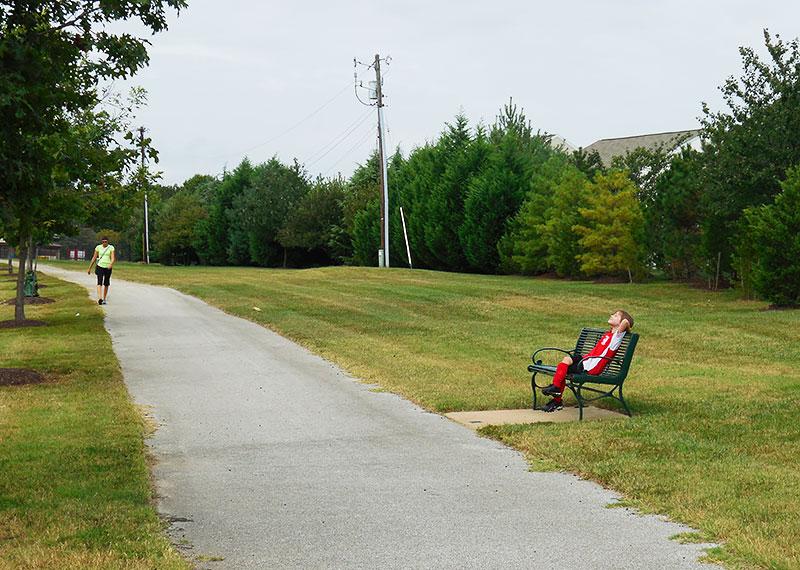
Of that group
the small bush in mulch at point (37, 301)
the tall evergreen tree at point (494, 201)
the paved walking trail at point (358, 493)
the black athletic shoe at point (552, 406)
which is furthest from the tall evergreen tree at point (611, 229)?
the black athletic shoe at point (552, 406)

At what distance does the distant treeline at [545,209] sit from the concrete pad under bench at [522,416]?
12132 millimetres

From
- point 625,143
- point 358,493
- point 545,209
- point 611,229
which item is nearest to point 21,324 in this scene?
point 358,493

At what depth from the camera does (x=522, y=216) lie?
160 feet

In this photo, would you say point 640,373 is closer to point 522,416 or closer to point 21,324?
point 522,416

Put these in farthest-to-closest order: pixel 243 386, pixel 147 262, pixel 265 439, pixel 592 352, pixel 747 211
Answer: pixel 147 262 → pixel 747 211 → pixel 243 386 → pixel 592 352 → pixel 265 439

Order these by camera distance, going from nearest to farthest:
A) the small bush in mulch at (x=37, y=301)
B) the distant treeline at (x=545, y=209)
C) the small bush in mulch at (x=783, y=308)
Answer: the small bush in mulch at (x=783, y=308) → the distant treeline at (x=545, y=209) → the small bush in mulch at (x=37, y=301)

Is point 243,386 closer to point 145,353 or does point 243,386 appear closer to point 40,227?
point 145,353

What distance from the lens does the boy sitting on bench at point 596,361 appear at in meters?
11.8

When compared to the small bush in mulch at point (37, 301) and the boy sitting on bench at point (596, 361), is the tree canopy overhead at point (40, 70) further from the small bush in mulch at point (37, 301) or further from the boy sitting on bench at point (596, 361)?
the small bush in mulch at point (37, 301)

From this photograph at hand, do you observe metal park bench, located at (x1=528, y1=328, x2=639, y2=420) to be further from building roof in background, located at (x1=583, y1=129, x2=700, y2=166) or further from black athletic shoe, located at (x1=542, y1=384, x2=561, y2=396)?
building roof in background, located at (x1=583, y1=129, x2=700, y2=166)

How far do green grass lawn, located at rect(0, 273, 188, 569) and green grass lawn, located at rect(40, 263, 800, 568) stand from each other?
11.0 ft

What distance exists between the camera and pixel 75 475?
337 inches

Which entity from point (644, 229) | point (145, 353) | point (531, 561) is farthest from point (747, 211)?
point (531, 561)

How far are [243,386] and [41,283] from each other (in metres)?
34.9
